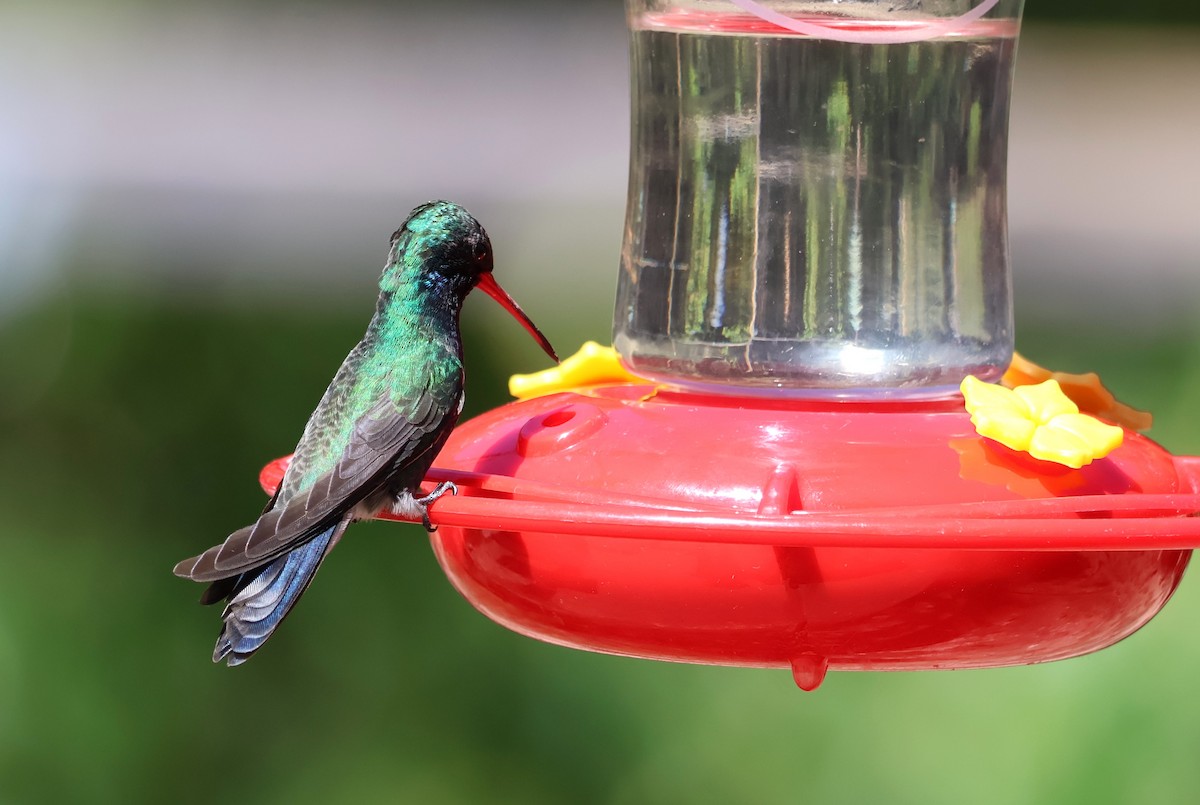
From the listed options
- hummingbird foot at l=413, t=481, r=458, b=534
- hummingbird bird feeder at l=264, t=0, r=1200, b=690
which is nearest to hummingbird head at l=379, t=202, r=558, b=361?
hummingbird bird feeder at l=264, t=0, r=1200, b=690

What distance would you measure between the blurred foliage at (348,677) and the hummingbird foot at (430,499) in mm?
2216

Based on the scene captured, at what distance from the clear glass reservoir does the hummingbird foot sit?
0.46m

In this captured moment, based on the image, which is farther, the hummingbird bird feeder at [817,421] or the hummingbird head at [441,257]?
the hummingbird head at [441,257]

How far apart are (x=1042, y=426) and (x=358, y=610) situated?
10.5ft

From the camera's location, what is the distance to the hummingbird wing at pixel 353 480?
2162 millimetres

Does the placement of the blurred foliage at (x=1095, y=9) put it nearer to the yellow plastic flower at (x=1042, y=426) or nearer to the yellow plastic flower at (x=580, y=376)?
the yellow plastic flower at (x=580, y=376)

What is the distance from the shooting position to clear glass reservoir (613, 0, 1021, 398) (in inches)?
91.4

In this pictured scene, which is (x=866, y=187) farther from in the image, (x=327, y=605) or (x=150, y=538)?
(x=150, y=538)

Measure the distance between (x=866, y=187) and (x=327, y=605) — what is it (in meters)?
2.86

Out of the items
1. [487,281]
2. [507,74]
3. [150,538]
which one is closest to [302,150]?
[507,74]

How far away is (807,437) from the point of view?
1982 millimetres

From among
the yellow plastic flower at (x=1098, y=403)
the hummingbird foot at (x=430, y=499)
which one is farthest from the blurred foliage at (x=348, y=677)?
the hummingbird foot at (x=430, y=499)

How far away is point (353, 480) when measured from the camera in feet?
7.36

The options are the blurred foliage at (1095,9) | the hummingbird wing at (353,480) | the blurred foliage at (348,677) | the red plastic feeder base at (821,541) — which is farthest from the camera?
the blurred foliage at (1095,9)
